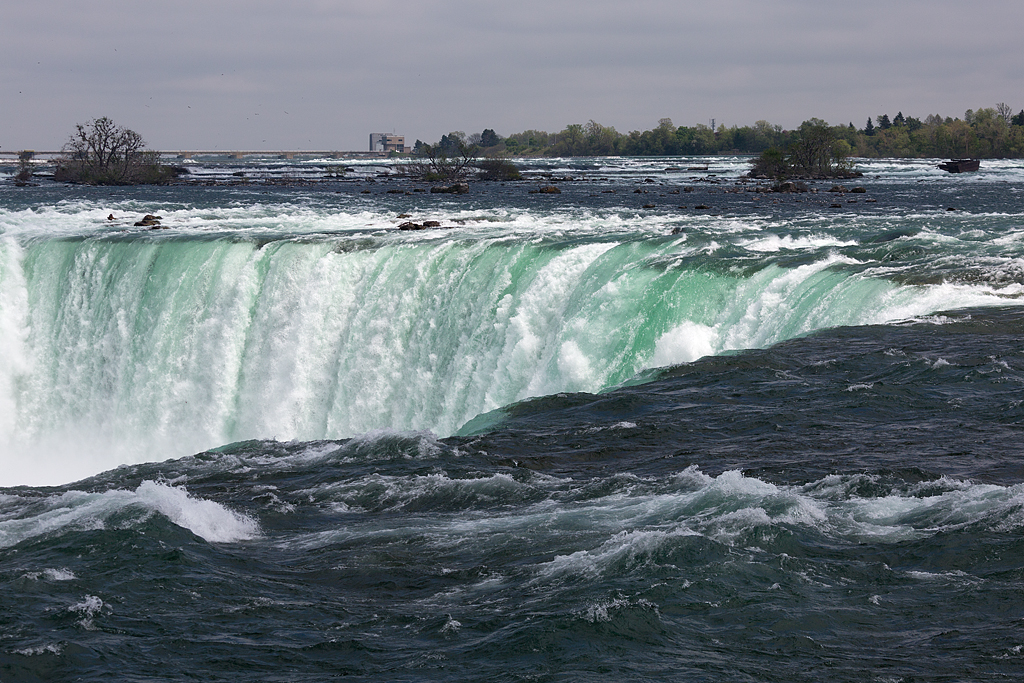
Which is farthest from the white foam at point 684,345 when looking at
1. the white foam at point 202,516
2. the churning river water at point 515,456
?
the white foam at point 202,516

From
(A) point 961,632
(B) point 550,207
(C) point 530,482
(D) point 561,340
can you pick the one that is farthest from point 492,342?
(B) point 550,207

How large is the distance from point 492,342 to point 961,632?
14.6 m

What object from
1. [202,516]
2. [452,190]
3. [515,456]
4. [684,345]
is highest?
[452,190]

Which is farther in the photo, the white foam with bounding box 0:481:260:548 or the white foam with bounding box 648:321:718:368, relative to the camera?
the white foam with bounding box 648:321:718:368

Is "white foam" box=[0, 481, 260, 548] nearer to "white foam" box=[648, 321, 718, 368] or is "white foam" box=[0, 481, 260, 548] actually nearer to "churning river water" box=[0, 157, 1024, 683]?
"churning river water" box=[0, 157, 1024, 683]

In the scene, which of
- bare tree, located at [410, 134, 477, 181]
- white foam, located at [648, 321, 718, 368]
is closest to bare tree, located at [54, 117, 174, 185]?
bare tree, located at [410, 134, 477, 181]

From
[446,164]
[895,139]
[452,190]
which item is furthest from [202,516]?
[895,139]

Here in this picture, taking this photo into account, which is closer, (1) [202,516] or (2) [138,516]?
(2) [138,516]

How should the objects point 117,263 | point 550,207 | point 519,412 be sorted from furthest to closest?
1. point 550,207
2. point 117,263
3. point 519,412

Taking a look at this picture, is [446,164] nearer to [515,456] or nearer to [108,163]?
[108,163]

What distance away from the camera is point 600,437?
1366 cm

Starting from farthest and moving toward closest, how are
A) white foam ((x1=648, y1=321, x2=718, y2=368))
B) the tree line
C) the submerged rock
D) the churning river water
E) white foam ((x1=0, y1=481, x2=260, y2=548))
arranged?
1. the tree line
2. the submerged rock
3. white foam ((x1=648, y1=321, x2=718, y2=368))
4. white foam ((x1=0, y1=481, x2=260, y2=548))
5. the churning river water

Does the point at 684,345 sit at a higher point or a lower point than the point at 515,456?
higher

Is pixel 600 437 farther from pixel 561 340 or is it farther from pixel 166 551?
pixel 561 340
